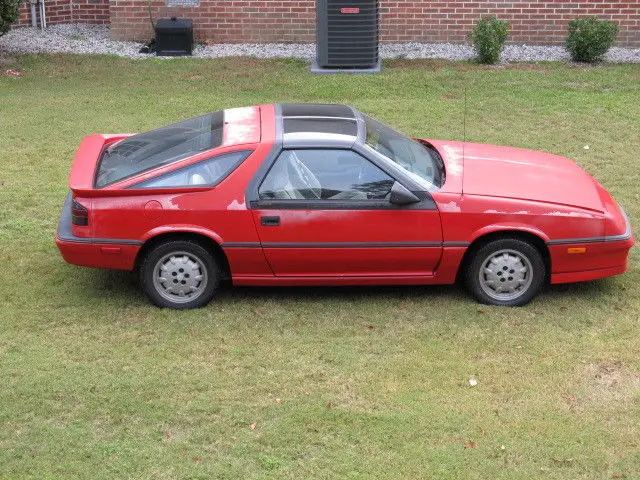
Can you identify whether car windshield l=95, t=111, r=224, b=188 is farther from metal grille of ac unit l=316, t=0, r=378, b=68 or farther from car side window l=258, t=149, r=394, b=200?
metal grille of ac unit l=316, t=0, r=378, b=68

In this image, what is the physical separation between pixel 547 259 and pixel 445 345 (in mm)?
1123

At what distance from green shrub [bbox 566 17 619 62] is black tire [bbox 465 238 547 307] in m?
8.49

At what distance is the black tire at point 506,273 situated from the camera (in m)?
7.88

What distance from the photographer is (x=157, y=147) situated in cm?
823

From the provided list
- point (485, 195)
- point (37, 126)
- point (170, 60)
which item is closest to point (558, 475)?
point (485, 195)

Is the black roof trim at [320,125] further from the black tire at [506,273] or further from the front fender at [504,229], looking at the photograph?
the black tire at [506,273]

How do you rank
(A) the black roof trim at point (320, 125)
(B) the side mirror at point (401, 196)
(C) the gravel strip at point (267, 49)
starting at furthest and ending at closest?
1. (C) the gravel strip at point (267, 49)
2. (A) the black roof trim at point (320, 125)
3. (B) the side mirror at point (401, 196)

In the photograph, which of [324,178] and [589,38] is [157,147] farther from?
[589,38]

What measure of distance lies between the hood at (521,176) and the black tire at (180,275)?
76.0 inches

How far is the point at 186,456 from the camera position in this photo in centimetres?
609

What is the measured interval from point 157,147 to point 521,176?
9.03ft

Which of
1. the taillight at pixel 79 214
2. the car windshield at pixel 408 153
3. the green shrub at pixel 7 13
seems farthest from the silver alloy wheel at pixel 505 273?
the green shrub at pixel 7 13

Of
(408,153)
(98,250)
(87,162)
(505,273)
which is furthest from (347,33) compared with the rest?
(98,250)

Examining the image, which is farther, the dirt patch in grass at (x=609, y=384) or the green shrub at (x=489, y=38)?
the green shrub at (x=489, y=38)
